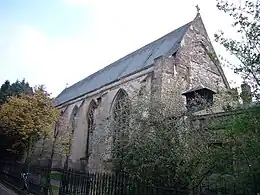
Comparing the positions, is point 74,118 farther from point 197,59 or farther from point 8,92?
point 197,59

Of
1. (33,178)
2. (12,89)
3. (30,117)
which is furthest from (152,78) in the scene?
(12,89)

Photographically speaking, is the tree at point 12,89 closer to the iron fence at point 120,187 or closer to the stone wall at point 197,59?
the stone wall at point 197,59

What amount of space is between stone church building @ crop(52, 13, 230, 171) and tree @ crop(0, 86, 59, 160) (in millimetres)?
3493

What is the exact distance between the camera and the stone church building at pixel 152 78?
18352 millimetres

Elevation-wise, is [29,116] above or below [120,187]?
above

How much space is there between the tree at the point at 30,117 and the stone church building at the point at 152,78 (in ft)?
11.5

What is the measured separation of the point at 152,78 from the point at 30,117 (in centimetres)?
884

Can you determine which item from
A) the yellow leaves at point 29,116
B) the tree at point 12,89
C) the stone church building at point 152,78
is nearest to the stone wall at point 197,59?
the stone church building at point 152,78

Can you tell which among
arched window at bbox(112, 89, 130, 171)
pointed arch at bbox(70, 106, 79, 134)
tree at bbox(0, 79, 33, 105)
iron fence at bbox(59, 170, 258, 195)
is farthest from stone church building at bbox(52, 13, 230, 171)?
tree at bbox(0, 79, 33, 105)

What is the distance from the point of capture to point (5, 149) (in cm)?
2770

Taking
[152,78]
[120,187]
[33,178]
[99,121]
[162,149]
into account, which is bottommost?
[120,187]

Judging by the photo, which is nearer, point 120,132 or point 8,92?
point 120,132

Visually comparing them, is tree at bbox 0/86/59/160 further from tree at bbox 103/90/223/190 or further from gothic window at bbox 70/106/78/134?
tree at bbox 103/90/223/190

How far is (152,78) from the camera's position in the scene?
63.4 feet
